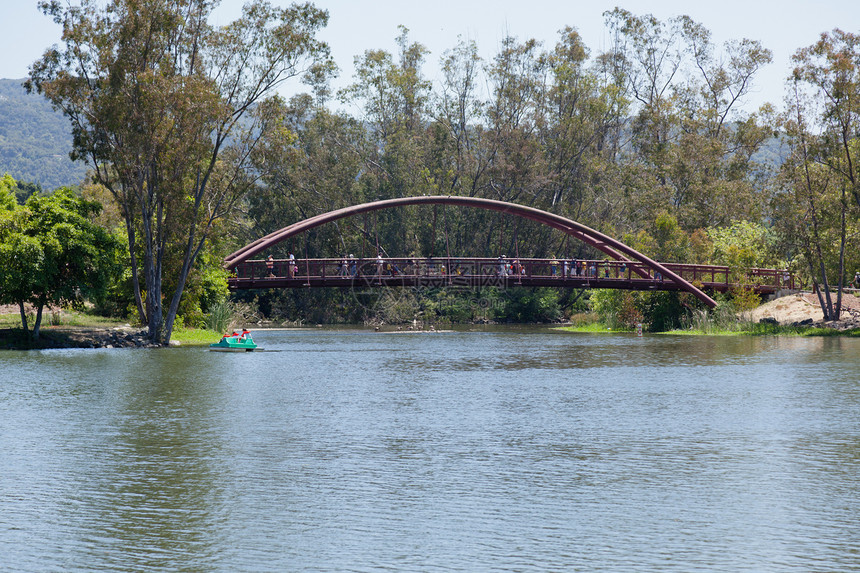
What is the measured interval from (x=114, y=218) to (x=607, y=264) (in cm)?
3005

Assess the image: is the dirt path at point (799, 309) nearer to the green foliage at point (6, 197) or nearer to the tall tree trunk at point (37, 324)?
the tall tree trunk at point (37, 324)

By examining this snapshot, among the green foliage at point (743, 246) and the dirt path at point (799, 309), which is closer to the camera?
the dirt path at point (799, 309)

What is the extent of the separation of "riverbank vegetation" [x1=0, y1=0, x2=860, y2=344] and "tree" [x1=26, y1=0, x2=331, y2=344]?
0.30 ft

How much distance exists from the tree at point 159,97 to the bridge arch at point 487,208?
8.29 meters

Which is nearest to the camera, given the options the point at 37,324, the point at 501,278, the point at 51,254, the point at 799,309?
the point at 51,254

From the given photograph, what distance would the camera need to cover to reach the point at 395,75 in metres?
71.1

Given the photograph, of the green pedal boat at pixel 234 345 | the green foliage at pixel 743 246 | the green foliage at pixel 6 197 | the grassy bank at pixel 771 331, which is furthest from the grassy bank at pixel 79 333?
the green foliage at pixel 743 246

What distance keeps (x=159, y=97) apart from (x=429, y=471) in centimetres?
2473

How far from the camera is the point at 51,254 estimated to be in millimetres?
32188

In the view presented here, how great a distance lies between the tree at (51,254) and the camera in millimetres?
31406

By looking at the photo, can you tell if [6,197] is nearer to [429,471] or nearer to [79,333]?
[79,333]

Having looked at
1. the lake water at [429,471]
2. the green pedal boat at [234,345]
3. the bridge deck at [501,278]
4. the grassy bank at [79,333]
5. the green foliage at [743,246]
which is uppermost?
the green foliage at [743,246]

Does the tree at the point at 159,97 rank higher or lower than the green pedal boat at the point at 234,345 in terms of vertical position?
higher

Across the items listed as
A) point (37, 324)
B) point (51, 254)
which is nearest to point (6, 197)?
point (51, 254)
